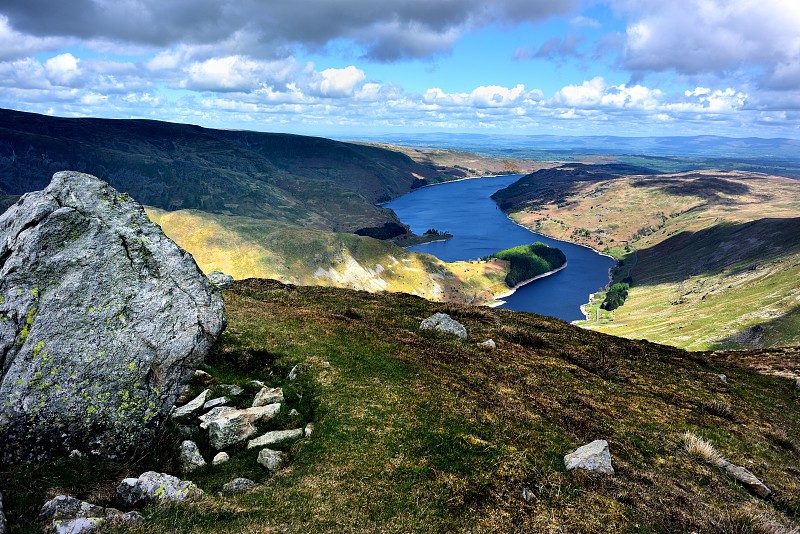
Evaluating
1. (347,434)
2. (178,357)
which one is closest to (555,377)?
(347,434)

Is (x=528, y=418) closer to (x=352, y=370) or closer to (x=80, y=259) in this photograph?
(x=352, y=370)

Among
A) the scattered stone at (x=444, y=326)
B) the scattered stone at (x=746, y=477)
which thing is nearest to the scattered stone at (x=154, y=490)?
the scattered stone at (x=746, y=477)

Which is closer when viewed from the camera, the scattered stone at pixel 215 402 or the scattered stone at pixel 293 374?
the scattered stone at pixel 215 402

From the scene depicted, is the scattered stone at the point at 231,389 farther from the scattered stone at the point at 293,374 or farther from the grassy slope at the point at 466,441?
the scattered stone at the point at 293,374

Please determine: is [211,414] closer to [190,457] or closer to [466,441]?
[190,457]

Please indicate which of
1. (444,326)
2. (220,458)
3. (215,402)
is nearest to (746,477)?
(444,326)

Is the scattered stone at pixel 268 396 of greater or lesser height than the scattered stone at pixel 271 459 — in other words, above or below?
above

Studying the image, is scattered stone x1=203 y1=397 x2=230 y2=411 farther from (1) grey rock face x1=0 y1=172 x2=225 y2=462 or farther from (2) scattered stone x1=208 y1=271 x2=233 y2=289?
(2) scattered stone x1=208 y1=271 x2=233 y2=289
